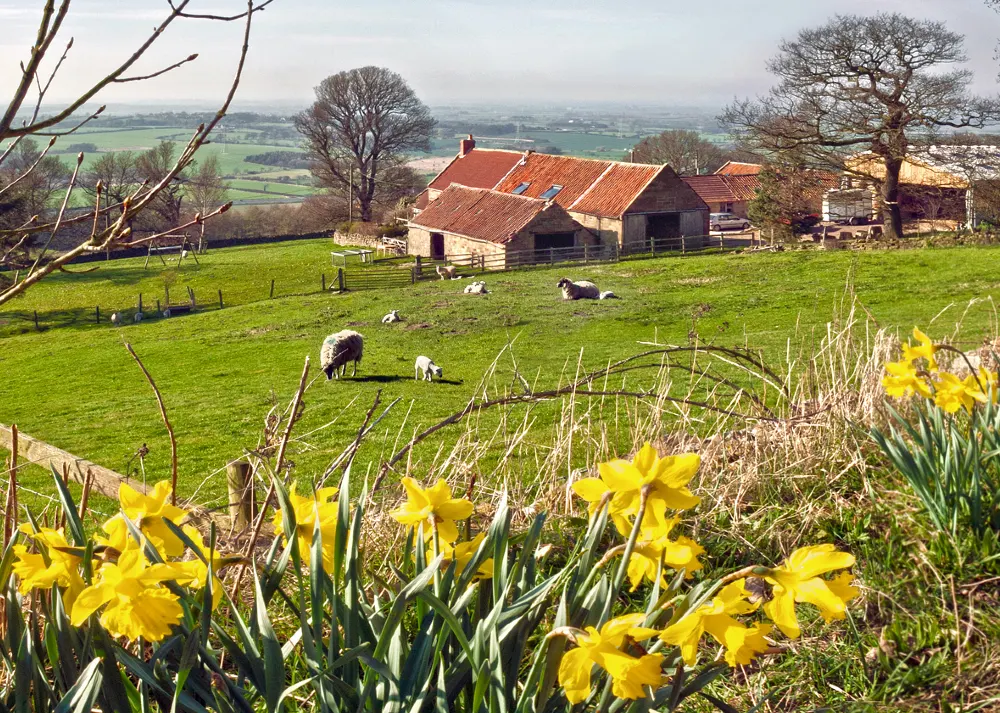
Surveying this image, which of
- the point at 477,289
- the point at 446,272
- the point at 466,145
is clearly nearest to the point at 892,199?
the point at 477,289

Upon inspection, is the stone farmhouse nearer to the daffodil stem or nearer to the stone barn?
the stone barn

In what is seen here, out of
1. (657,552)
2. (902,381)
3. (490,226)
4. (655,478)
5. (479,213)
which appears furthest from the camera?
(479,213)

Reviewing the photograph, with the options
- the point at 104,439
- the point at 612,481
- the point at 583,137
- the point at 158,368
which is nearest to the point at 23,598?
the point at 612,481

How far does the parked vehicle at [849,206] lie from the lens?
2973cm

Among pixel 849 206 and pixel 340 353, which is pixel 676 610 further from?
pixel 849 206

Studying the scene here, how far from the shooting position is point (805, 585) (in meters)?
1.09

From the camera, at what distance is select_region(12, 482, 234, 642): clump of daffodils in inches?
42.4

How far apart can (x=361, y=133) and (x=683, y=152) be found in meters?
17.2

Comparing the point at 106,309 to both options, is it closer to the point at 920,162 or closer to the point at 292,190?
the point at 292,190

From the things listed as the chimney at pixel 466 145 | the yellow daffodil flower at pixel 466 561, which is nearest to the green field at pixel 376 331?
the yellow daffodil flower at pixel 466 561

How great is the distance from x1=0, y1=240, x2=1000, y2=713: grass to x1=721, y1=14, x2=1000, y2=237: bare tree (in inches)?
146

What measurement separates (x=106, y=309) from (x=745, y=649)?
2779 cm

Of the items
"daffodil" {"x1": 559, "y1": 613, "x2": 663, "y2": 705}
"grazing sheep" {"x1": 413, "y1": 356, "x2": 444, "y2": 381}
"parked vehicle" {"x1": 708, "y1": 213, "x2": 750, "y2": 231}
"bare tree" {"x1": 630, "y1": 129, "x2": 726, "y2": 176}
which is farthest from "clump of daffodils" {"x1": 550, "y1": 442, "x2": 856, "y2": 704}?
"bare tree" {"x1": 630, "y1": 129, "x2": 726, "y2": 176}

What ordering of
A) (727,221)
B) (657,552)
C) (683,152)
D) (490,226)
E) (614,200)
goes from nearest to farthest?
(657,552) < (490,226) < (614,200) < (727,221) < (683,152)
